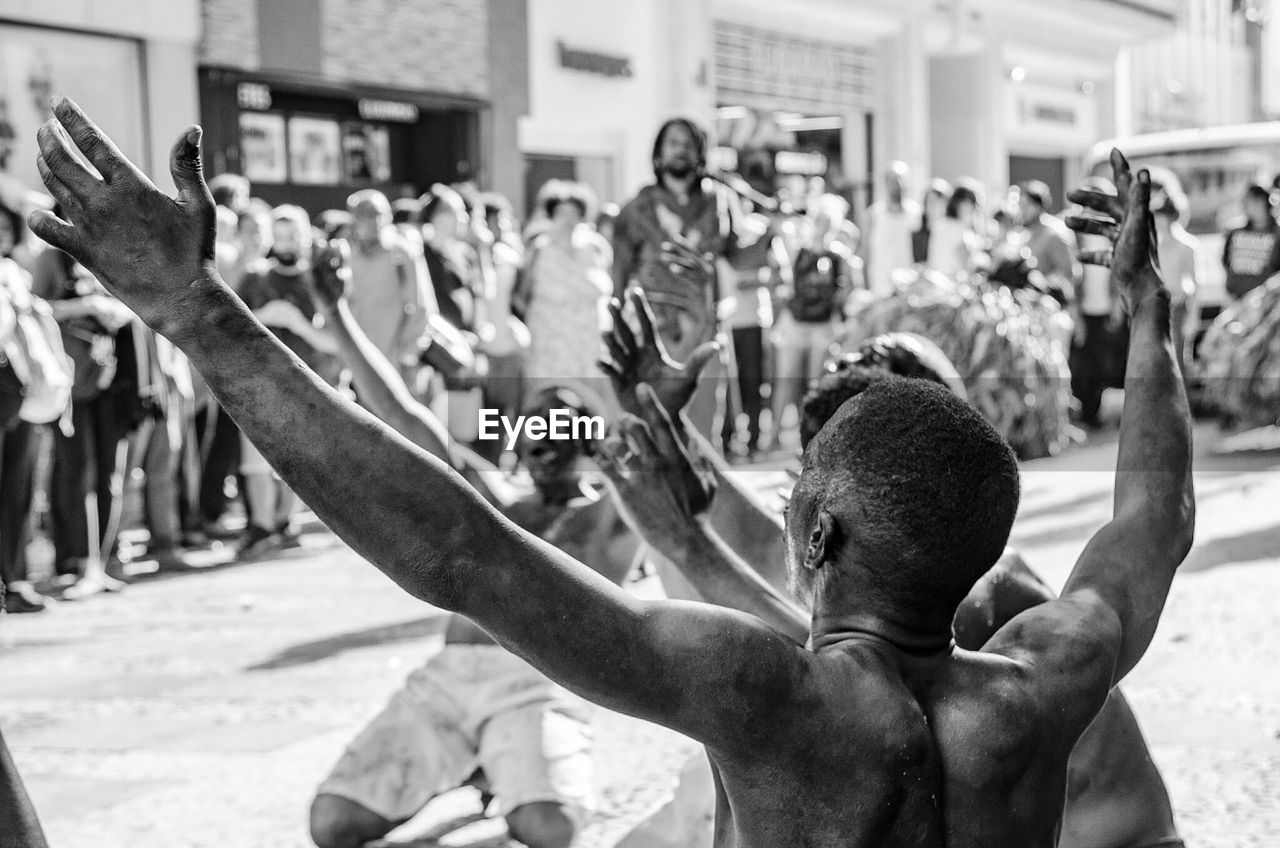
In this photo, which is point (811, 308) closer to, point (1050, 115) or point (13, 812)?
point (13, 812)

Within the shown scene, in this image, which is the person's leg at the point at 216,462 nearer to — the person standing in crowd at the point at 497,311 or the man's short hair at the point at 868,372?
the person standing in crowd at the point at 497,311

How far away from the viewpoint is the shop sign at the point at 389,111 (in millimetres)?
15594

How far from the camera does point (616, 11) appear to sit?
19312 millimetres

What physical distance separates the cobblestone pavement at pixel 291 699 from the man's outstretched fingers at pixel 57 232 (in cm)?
285

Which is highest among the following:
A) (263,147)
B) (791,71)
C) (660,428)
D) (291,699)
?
(791,71)

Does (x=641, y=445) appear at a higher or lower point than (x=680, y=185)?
lower

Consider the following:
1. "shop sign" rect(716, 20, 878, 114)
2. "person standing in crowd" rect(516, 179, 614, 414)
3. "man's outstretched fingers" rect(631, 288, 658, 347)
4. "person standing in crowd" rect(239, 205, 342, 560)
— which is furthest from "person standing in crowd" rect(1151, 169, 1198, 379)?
"shop sign" rect(716, 20, 878, 114)

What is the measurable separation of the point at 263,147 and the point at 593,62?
5288mm

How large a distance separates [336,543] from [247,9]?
6.25m

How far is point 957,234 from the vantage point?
12875 mm

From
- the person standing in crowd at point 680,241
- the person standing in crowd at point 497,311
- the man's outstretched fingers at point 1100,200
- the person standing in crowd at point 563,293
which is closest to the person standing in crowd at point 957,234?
the person standing in crowd at point 497,311

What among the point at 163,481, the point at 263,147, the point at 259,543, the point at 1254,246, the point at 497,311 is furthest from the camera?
the point at 263,147

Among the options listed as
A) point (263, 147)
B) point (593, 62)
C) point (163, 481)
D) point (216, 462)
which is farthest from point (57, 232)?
point (593, 62)


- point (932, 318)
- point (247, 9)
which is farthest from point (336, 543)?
point (247, 9)
